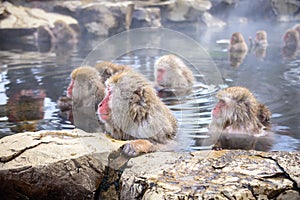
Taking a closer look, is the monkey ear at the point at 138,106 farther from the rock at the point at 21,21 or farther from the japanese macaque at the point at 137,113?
the rock at the point at 21,21

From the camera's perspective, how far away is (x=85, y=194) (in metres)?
2.34

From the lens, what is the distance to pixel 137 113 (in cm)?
291

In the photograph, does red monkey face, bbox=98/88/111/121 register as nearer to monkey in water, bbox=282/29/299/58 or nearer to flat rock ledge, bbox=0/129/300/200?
flat rock ledge, bbox=0/129/300/200

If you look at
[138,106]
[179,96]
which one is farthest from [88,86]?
[138,106]

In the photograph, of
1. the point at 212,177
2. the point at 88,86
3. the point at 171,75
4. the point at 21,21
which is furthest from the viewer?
the point at 21,21

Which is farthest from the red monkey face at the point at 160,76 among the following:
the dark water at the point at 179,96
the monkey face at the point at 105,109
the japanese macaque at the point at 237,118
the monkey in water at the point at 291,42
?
the monkey in water at the point at 291,42

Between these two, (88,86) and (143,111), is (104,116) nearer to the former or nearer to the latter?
(143,111)

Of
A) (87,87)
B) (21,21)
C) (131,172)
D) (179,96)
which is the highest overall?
(21,21)

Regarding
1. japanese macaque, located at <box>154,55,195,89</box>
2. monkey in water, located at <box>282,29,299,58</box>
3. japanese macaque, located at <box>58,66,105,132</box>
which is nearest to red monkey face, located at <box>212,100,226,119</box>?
japanese macaque, located at <box>58,66,105,132</box>

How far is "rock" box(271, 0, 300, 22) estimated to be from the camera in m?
21.2

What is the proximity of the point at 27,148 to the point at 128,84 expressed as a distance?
34.2 inches

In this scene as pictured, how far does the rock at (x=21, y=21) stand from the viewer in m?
13.1

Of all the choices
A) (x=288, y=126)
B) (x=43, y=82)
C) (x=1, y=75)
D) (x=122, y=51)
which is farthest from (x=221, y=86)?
(x=122, y=51)

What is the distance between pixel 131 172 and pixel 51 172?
0.47 metres
